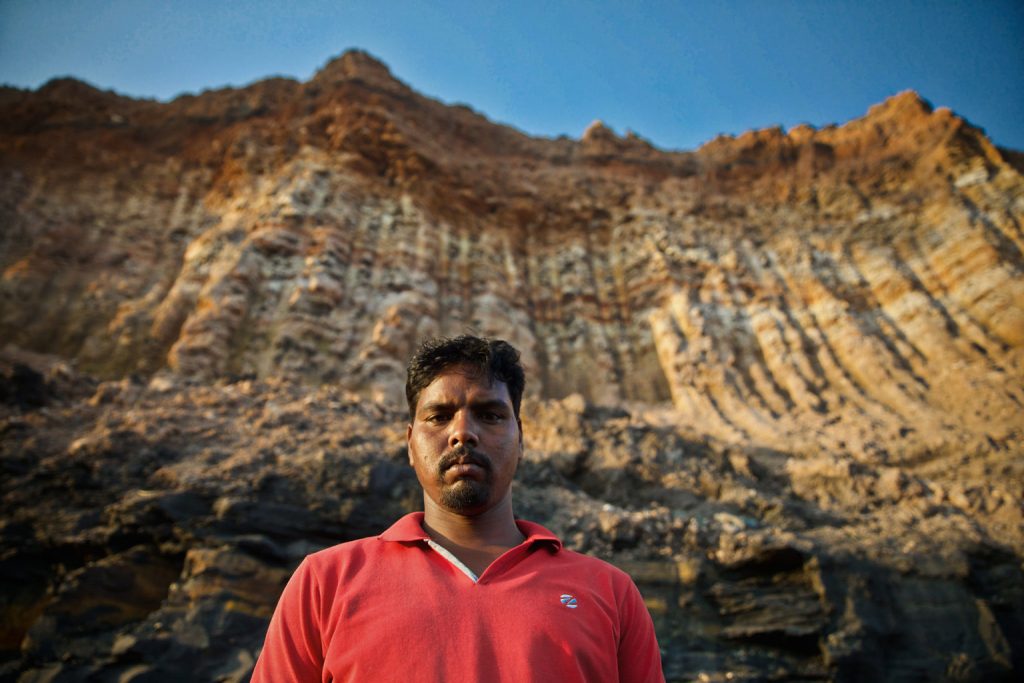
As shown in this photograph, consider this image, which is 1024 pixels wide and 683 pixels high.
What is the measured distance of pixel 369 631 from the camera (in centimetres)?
136

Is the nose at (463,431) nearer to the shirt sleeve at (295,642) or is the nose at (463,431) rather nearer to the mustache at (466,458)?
the mustache at (466,458)

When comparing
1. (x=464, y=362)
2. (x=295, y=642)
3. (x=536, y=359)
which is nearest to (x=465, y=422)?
(x=464, y=362)

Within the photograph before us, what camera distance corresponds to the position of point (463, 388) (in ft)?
6.14

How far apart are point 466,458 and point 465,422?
132 mm

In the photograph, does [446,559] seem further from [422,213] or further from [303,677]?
[422,213]

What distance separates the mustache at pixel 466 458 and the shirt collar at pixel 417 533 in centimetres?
21

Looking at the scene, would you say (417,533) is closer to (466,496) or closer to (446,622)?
(466,496)

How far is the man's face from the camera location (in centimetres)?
173

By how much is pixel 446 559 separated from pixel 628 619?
62 centimetres

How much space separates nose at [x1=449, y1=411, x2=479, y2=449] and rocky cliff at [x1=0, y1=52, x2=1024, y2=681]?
2.64 metres

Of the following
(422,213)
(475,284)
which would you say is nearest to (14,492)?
(475,284)

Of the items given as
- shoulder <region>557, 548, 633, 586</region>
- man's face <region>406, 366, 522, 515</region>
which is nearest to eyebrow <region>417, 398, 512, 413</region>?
man's face <region>406, 366, 522, 515</region>

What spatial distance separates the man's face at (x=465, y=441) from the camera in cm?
173

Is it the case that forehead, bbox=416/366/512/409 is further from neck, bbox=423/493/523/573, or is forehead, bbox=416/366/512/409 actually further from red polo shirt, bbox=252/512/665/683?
red polo shirt, bbox=252/512/665/683
